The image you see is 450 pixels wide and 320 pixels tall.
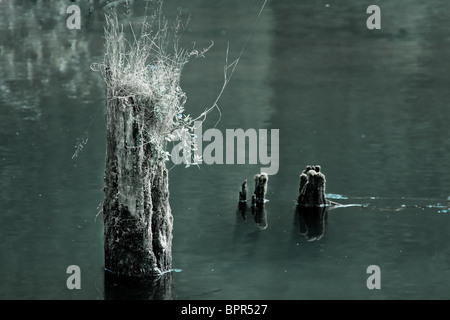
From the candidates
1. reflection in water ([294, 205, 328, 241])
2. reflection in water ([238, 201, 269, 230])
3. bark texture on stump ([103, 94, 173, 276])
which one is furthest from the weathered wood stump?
bark texture on stump ([103, 94, 173, 276])

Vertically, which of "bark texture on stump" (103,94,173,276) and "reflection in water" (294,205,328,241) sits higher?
"bark texture on stump" (103,94,173,276)

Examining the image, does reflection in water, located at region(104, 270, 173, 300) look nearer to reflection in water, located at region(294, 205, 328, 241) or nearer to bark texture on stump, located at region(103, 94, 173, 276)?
bark texture on stump, located at region(103, 94, 173, 276)

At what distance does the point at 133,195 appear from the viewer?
42.0 feet

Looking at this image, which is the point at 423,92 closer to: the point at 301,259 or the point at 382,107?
the point at 382,107

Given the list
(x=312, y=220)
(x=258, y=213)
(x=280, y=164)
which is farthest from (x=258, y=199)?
(x=280, y=164)

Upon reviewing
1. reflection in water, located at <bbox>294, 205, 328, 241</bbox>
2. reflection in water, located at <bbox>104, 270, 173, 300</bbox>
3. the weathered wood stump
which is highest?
the weathered wood stump

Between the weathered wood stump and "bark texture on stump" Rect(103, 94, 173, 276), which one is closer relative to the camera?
"bark texture on stump" Rect(103, 94, 173, 276)

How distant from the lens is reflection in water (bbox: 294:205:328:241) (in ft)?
52.2

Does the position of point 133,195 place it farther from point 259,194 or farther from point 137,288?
point 259,194

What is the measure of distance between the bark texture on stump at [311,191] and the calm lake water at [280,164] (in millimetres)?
342

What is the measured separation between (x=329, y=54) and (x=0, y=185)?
19355 millimetres

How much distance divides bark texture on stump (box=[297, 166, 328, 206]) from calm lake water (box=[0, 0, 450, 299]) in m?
0.34
